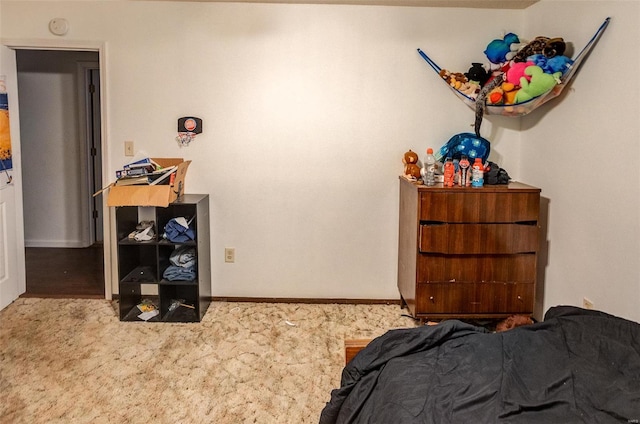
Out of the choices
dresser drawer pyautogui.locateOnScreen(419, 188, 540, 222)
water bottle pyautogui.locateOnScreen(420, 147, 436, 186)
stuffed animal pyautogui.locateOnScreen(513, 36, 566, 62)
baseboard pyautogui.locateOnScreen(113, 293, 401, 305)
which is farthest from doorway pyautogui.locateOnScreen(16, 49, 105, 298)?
stuffed animal pyautogui.locateOnScreen(513, 36, 566, 62)

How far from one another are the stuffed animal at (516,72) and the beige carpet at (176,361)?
5.56 feet

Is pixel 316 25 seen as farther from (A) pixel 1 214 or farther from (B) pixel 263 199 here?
(A) pixel 1 214

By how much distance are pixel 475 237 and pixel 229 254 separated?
176 cm

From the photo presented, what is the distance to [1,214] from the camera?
351cm

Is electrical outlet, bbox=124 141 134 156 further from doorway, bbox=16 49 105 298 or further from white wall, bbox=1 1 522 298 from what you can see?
doorway, bbox=16 49 105 298

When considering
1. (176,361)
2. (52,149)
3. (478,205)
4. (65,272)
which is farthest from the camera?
(52,149)

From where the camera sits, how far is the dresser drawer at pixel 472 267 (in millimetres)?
3018

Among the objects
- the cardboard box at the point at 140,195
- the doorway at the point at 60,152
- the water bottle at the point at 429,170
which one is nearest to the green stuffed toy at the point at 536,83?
the water bottle at the point at 429,170

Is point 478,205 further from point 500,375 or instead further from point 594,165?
point 500,375

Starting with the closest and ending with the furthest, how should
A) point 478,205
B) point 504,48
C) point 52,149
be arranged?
point 478,205
point 504,48
point 52,149

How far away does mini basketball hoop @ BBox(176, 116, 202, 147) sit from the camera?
11.6ft

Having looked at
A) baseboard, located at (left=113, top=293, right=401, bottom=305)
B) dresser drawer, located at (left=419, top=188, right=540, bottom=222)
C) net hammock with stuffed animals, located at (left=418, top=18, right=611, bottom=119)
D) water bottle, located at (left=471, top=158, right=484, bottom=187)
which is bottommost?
baseboard, located at (left=113, top=293, right=401, bottom=305)

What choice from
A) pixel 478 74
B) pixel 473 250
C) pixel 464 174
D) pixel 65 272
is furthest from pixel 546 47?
pixel 65 272

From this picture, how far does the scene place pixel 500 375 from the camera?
1.61 m
